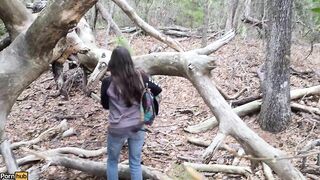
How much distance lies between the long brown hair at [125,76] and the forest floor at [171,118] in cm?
113

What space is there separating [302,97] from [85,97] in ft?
15.6

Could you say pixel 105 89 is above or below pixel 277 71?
above

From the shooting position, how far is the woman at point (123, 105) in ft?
13.6

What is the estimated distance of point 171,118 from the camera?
7.91 meters

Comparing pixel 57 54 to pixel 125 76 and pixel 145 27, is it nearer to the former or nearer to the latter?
pixel 125 76

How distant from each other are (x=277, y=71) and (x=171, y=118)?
88.4 inches

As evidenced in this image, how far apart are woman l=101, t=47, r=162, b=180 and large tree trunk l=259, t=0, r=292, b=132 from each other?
323 cm

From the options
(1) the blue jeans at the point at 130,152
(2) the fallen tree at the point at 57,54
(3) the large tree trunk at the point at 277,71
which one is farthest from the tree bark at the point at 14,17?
(3) the large tree trunk at the point at 277,71

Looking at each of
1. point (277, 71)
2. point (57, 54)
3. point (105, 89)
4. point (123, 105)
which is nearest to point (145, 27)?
point (57, 54)

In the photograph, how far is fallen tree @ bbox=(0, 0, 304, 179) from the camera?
4.37 m

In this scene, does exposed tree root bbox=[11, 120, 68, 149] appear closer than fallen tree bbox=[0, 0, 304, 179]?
No

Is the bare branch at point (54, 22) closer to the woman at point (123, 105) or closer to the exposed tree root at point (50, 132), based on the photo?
the woman at point (123, 105)

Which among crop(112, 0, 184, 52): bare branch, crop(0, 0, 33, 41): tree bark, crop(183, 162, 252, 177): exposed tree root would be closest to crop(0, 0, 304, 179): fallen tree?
crop(183, 162, 252, 177): exposed tree root

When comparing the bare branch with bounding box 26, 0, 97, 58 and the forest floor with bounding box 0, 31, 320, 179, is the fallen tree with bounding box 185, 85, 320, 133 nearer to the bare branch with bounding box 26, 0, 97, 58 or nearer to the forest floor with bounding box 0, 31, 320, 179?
the forest floor with bounding box 0, 31, 320, 179
